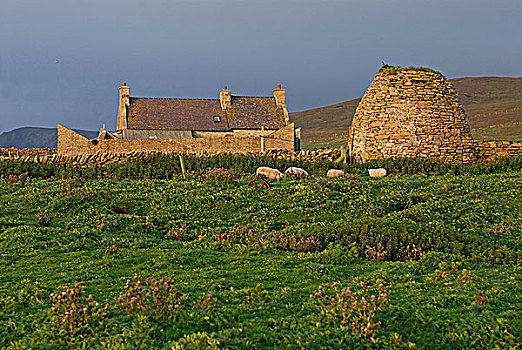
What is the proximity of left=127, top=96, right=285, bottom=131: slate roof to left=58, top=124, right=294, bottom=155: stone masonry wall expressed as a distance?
15720 millimetres

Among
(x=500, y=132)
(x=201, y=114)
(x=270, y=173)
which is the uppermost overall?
(x=201, y=114)

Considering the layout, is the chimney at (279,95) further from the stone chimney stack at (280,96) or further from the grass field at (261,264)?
the grass field at (261,264)

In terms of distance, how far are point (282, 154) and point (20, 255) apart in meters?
17.9

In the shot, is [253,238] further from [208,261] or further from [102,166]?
[102,166]

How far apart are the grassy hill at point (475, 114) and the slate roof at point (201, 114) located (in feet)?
124

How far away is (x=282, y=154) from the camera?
26.8 metres

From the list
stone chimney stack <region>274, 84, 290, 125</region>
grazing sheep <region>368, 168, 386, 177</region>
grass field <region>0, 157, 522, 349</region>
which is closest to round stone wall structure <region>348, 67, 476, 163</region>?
grazing sheep <region>368, 168, 386, 177</region>

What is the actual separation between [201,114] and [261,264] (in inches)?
1619

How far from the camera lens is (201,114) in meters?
49.6

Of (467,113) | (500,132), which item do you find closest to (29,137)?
(467,113)

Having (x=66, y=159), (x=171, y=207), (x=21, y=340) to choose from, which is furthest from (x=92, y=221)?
(x=66, y=159)

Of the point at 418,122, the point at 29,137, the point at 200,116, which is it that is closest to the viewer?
the point at 418,122

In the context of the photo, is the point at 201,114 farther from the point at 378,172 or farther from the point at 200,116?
the point at 378,172

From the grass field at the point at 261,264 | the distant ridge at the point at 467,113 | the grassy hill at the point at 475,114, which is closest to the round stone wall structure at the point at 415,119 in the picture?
the grass field at the point at 261,264
